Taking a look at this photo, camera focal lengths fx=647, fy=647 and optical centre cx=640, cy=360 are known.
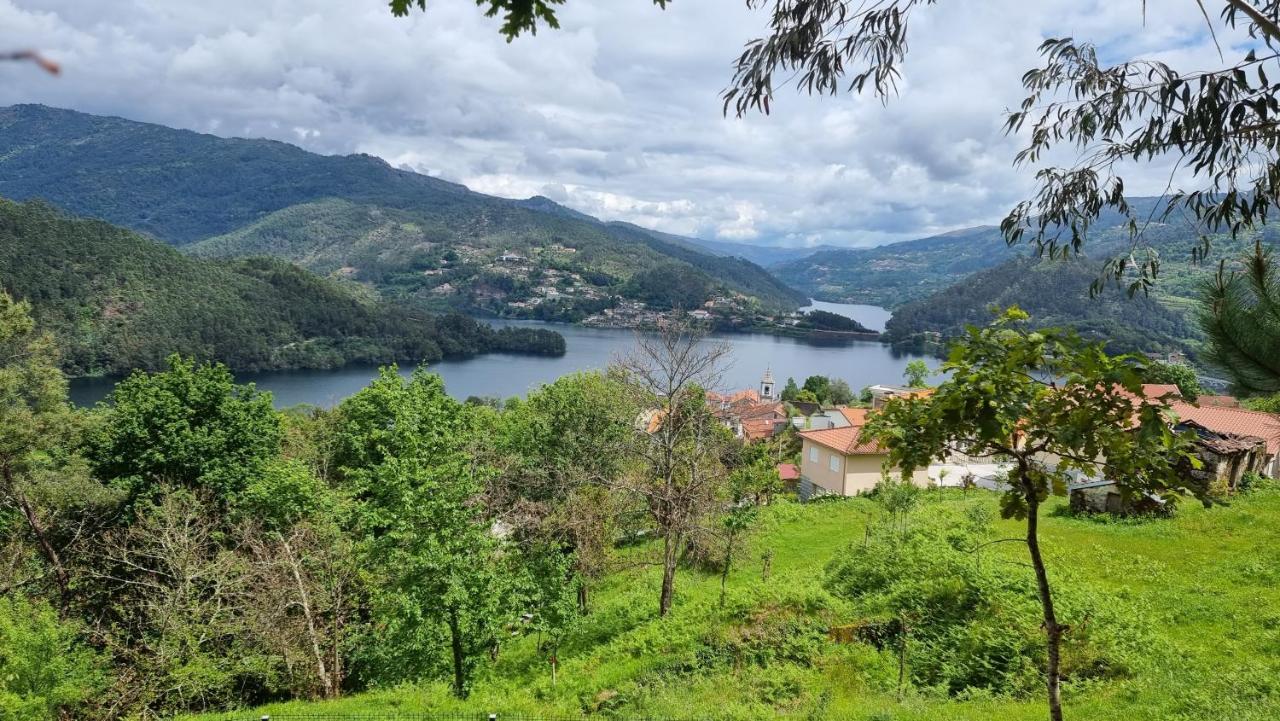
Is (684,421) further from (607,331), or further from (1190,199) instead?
(607,331)

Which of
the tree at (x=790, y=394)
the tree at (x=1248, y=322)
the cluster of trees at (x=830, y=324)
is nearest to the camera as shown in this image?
the tree at (x=1248, y=322)

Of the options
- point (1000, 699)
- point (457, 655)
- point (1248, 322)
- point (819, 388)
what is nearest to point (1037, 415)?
point (1248, 322)

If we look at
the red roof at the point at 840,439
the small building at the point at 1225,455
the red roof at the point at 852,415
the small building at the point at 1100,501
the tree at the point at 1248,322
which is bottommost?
the red roof at the point at 840,439

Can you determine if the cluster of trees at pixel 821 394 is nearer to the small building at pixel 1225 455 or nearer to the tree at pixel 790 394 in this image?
the tree at pixel 790 394

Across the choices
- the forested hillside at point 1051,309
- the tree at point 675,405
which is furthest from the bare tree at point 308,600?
the forested hillside at point 1051,309

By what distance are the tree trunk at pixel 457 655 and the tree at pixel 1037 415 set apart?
6.24 meters

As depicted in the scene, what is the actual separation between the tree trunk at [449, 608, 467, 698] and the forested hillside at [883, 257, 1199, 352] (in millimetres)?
60765

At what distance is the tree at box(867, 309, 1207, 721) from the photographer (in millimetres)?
3260

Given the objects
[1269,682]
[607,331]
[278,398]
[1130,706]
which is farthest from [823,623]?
[607,331]

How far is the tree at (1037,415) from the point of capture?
128 inches

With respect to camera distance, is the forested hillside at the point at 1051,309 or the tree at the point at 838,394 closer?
the tree at the point at 838,394

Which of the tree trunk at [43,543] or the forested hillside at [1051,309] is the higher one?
the forested hillside at [1051,309]

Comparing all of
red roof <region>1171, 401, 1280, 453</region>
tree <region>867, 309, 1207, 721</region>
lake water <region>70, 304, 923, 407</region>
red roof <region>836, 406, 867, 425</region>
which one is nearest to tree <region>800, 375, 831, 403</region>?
lake water <region>70, 304, 923, 407</region>

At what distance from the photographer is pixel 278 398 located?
60.7 metres
